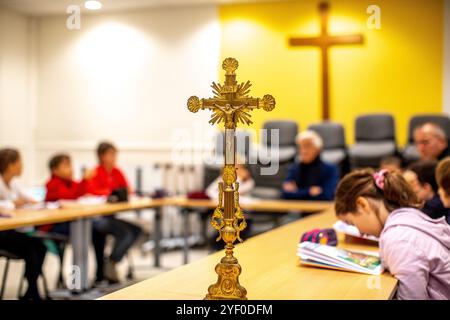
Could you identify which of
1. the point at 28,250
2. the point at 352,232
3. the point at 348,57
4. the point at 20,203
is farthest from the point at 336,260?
the point at 348,57

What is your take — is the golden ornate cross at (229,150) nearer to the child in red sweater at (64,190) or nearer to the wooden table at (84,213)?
the wooden table at (84,213)

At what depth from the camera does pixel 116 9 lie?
270 inches

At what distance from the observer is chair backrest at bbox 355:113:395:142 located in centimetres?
577

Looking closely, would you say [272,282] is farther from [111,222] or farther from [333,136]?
[333,136]

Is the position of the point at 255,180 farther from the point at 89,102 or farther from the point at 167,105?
the point at 89,102

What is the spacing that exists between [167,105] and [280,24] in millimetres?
1701

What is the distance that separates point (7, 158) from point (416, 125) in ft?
13.0

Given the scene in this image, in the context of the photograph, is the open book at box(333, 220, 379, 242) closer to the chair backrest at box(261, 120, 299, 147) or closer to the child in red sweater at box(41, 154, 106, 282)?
the child in red sweater at box(41, 154, 106, 282)

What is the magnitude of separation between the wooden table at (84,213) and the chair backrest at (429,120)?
74.0 inches

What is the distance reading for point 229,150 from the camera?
1079mm

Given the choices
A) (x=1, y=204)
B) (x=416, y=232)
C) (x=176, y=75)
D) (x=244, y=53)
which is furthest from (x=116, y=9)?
(x=416, y=232)

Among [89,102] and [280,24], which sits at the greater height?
[280,24]

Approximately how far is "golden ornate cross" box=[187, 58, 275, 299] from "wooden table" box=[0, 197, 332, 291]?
2.03 meters

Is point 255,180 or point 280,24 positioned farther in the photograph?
point 280,24
